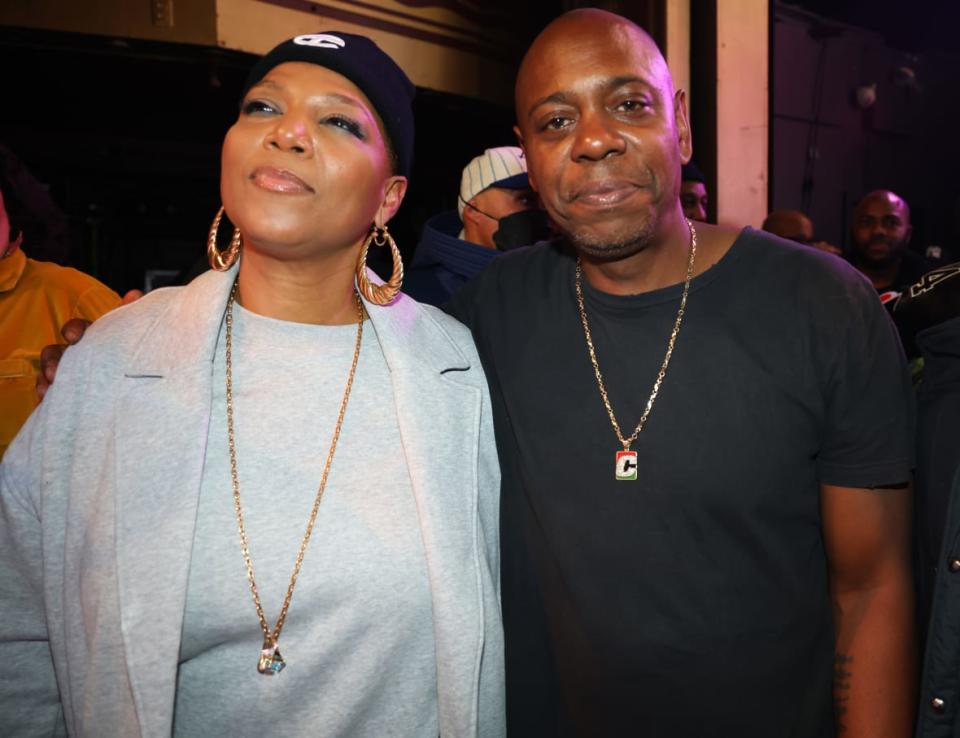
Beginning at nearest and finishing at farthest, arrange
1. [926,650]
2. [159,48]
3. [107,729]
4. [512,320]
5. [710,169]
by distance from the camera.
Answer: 1. [107,729]
2. [926,650]
3. [512,320]
4. [710,169]
5. [159,48]

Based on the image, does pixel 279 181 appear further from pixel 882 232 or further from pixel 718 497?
pixel 882 232

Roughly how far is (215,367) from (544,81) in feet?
3.16

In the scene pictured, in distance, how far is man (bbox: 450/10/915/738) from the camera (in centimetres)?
154

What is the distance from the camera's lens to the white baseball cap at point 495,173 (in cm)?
316

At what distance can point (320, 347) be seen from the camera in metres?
1.62

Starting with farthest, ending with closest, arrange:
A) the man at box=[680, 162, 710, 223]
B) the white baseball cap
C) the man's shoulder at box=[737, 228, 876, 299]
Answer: the man at box=[680, 162, 710, 223], the white baseball cap, the man's shoulder at box=[737, 228, 876, 299]

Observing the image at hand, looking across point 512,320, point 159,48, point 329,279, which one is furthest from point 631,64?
point 159,48

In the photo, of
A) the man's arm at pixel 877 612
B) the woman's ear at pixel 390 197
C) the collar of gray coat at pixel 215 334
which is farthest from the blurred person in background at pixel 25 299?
the man's arm at pixel 877 612

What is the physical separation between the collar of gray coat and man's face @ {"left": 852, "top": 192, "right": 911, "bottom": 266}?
4855mm

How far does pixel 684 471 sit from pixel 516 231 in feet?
5.64

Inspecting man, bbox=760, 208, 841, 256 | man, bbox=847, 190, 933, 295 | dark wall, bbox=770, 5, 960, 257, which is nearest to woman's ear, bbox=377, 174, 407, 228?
man, bbox=760, 208, 841, 256

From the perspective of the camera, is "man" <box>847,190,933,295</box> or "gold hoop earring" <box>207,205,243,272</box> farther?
"man" <box>847,190,933,295</box>

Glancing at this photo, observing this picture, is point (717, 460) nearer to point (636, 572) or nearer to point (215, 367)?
point (636, 572)

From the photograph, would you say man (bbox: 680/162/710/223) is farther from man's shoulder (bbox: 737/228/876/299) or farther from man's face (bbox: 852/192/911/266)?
man's face (bbox: 852/192/911/266)
